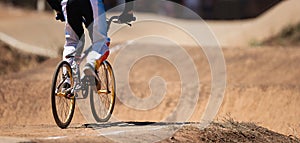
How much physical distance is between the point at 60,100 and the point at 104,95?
83 centimetres

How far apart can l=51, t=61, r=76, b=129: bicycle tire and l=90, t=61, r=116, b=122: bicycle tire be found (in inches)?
19.3

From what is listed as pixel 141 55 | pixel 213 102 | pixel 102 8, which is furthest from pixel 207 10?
pixel 102 8

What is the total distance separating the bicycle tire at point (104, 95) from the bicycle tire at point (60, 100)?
0.49m

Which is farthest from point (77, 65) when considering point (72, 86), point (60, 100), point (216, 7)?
point (216, 7)

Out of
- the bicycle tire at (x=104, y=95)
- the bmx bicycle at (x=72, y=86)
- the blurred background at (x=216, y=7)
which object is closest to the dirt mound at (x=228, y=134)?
the bmx bicycle at (x=72, y=86)

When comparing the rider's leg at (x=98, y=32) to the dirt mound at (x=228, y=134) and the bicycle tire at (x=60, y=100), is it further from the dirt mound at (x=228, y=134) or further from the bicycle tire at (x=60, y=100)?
the dirt mound at (x=228, y=134)

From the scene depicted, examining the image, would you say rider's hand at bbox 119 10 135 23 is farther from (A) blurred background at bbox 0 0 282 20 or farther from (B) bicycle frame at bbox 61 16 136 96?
(A) blurred background at bbox 0 0 282 20

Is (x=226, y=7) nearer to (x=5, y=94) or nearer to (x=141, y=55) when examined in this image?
(x=141, y=55)

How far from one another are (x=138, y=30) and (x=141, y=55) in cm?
930

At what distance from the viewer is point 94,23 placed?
8.66 meters

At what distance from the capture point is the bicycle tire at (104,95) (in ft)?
30.5

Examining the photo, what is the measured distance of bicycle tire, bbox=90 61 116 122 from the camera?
9305mm

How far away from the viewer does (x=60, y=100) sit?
28.8 feet

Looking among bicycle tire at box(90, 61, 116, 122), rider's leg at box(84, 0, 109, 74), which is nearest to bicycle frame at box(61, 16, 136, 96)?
rider's leg at box(84, 0, 109, 74)
